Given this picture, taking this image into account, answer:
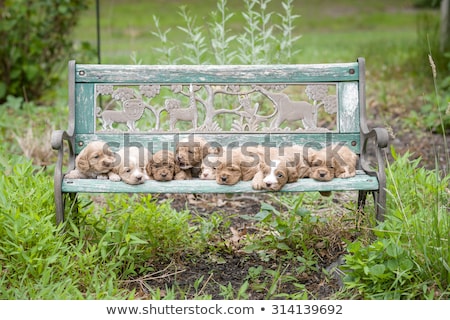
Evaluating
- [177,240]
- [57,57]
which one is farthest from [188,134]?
[57,57]

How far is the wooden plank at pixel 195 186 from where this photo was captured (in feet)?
12.9

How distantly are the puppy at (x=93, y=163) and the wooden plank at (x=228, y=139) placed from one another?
0.34m

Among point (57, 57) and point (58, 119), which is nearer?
point (58, 119)

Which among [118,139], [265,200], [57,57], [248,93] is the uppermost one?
[57,57]

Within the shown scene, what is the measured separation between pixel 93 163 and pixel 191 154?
584 millimetres

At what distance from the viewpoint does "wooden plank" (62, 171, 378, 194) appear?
3.93 meters

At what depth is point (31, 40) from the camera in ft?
27.0

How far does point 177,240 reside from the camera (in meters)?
4.41

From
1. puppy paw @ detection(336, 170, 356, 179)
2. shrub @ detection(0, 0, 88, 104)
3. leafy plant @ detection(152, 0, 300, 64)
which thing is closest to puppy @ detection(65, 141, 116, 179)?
puppy paw @ detection(336, 170, 356, 179)

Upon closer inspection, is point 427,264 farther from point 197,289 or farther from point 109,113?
point 109,113

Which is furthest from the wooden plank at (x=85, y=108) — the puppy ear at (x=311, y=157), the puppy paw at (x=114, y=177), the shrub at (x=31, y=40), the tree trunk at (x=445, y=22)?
the tree trunk at (x=445, y=22)

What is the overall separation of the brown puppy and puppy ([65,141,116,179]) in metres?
0.40

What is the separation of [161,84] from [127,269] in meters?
1.26

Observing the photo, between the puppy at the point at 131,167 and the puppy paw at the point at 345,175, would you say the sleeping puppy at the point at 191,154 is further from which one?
the puppy paw at the point at 345,175
